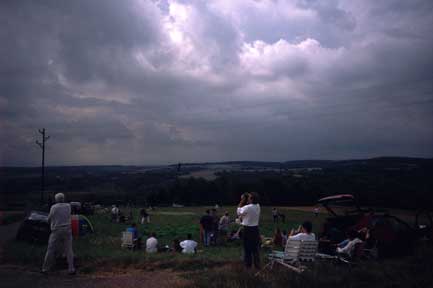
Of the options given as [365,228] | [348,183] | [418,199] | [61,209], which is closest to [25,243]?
[61,209]

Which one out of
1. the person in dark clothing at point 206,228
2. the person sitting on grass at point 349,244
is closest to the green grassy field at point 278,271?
the person sitting on grass at point 349,244

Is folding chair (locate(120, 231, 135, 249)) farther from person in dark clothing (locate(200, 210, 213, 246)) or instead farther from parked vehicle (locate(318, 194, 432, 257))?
parked vehicle (locate(318, 194, 432, 257))

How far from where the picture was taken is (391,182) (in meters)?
37.9

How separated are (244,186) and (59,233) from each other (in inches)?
2316

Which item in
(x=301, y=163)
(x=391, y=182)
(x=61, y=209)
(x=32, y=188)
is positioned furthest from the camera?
(x=301, y=163)

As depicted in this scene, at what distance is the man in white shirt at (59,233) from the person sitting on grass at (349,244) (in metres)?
5.64

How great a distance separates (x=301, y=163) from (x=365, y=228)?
82748mm

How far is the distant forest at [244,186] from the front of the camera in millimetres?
33719

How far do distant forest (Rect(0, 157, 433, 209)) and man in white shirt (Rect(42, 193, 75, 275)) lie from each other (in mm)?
16835

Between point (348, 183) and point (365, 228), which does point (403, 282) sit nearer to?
point (365, 228)

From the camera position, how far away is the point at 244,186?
6650 cm

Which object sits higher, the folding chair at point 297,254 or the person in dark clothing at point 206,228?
the folding chair at point 297,254

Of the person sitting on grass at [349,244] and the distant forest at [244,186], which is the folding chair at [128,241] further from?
the distant forest at [244,186]

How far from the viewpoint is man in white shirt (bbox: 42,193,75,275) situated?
836 cm
